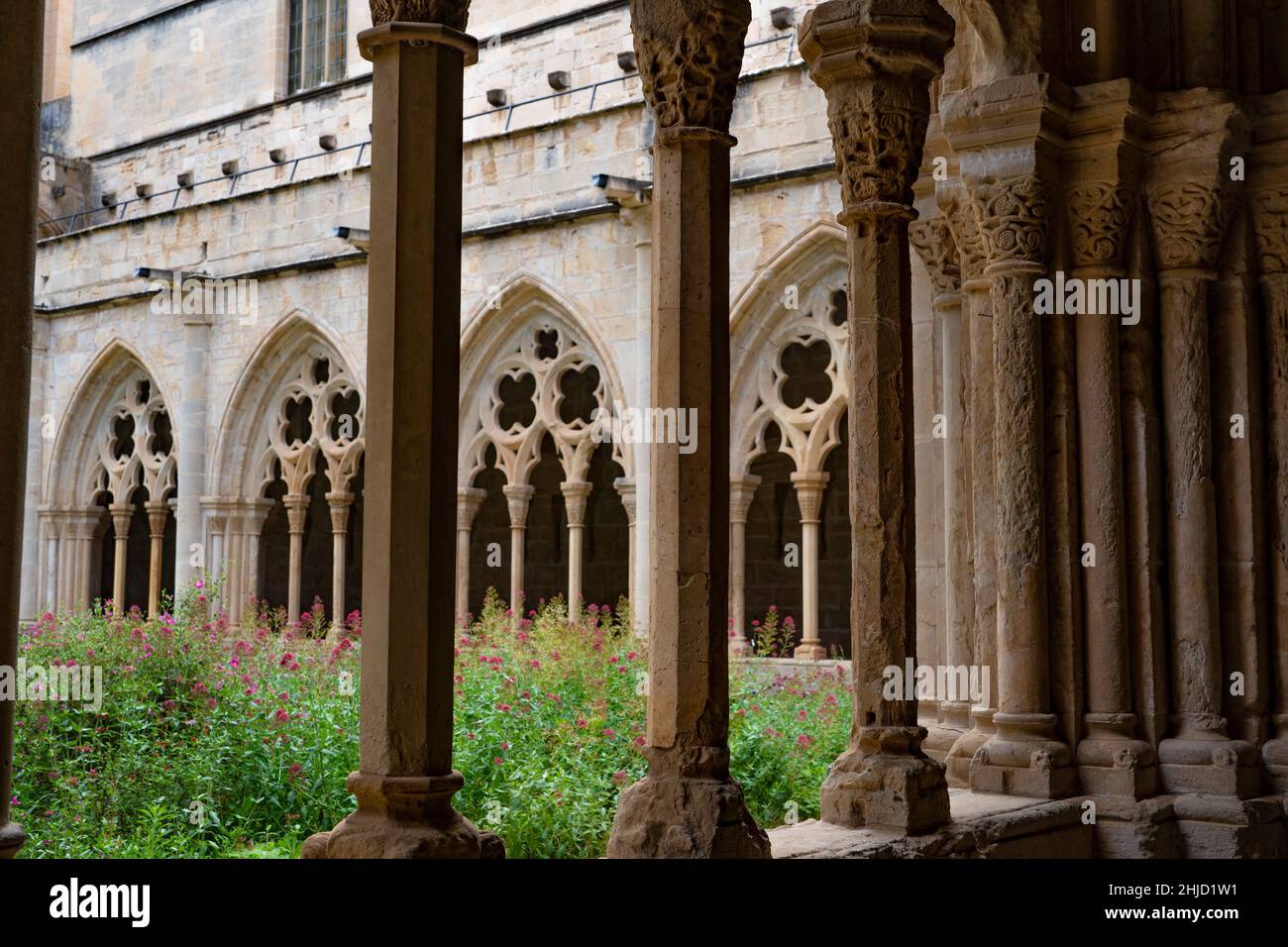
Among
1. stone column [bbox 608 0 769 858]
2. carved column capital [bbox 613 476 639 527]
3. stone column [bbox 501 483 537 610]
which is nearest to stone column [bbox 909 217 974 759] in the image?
stone column [bbox 608 0 769 858]

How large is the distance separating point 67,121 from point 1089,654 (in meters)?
17.5

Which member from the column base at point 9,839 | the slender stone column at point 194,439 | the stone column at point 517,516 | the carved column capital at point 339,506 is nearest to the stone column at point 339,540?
the carved column capital at point 339,506

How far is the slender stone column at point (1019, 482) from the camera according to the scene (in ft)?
15.3

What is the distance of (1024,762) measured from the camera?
457 cm

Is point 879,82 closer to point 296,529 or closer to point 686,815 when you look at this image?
point 686,815

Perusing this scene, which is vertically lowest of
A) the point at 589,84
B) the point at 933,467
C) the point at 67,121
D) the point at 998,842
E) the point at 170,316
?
the point at 998,842

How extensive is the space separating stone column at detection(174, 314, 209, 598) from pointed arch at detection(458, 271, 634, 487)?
9.66 ft

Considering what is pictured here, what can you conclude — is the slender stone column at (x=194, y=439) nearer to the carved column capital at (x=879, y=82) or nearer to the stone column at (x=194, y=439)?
the stone column at (x=194, y=439)

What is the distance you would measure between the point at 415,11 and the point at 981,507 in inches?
111

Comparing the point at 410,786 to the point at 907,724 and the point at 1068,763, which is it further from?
the point at 1068,763

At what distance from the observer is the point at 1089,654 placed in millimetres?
4773

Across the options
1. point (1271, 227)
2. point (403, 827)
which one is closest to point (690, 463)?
point (403, 827)
